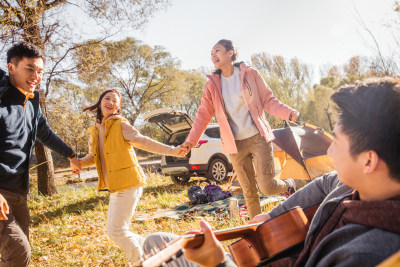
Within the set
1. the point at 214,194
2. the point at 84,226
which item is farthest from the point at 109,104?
the point at 214,194

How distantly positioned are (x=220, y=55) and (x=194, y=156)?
199 inches

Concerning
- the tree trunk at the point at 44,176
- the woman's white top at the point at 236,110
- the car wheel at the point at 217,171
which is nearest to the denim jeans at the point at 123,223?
the woman's white top at the point at 236,110

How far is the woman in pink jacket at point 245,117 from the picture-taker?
3.19m

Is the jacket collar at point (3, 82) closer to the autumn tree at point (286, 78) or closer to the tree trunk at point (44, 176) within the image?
the tree trunk at point (44, 176)

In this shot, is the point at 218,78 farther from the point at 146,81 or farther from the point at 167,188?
the point at 146,81

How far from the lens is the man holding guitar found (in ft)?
2.88

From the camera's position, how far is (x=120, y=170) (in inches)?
103

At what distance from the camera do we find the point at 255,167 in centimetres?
328

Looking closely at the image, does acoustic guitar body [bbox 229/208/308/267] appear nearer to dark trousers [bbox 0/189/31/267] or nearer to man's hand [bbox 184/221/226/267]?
→ man's hand [bbox 184/221/226/267]

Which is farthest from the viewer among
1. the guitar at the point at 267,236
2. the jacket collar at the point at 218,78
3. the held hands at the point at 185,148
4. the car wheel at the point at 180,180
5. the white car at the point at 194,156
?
the car wheel at the point at 180,180

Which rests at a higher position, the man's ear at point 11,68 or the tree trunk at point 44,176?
the man's ear at point 11,68

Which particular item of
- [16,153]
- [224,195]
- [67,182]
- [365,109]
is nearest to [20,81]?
[16,153]

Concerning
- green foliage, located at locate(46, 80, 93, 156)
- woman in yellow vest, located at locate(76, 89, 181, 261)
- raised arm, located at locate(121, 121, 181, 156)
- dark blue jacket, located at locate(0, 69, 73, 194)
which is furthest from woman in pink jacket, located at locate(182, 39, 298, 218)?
green foliage, located at locate(46, 80, 93, 156)

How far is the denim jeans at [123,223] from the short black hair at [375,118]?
2.05 metres
